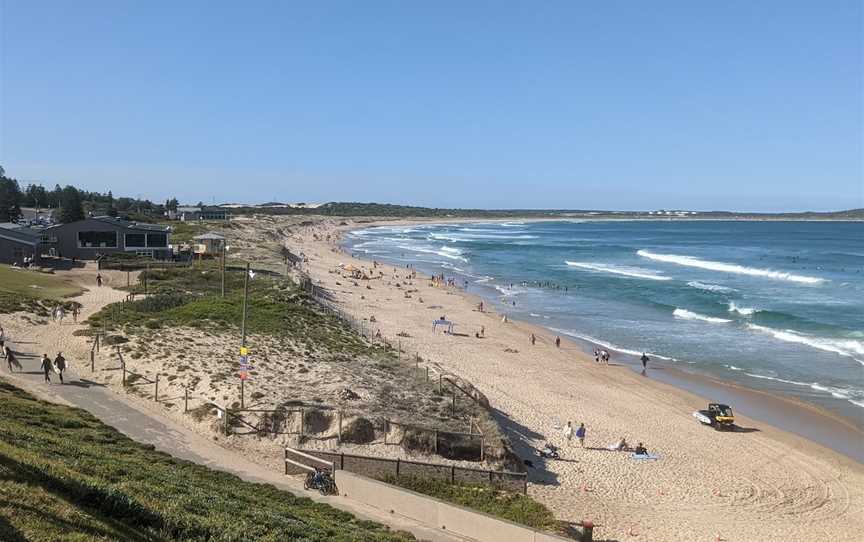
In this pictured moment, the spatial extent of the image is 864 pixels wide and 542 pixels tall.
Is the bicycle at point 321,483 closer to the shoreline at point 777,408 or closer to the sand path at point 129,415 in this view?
the sand path at point 129,415

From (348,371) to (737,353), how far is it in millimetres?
23069

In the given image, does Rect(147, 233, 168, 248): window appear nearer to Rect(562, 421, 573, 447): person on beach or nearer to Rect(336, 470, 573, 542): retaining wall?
Rect(562, 421, 573, 447): person on beach

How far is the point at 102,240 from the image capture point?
50.0 m

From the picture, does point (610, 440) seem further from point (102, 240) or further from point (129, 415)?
point (102, 240)

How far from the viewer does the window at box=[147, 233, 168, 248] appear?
52081mm

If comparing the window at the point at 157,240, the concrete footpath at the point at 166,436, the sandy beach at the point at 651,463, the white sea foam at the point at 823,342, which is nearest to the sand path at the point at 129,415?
the concrete footpath at the point at 166,436

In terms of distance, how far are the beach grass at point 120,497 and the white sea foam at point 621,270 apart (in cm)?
5878

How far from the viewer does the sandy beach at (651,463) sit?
17078 mm

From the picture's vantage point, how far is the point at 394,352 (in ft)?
94.9

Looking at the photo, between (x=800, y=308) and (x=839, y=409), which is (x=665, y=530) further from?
(x=800, y=308)

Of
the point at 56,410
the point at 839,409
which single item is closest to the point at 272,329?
the point at 56,410

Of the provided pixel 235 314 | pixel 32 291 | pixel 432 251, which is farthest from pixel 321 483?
pixel 432 251

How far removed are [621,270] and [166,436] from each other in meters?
64.3

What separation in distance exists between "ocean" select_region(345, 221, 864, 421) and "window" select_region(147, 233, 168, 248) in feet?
86.8
